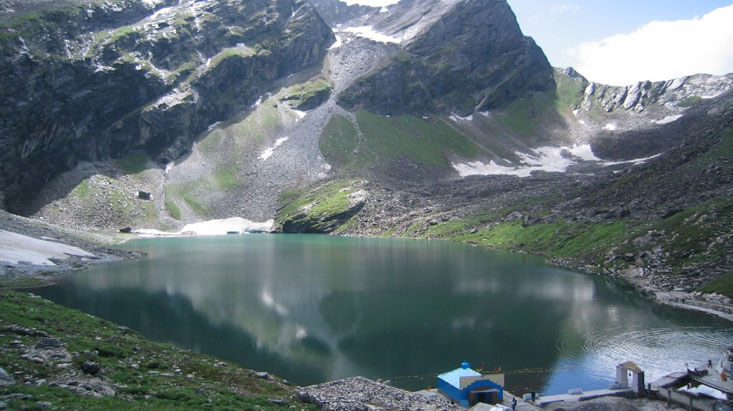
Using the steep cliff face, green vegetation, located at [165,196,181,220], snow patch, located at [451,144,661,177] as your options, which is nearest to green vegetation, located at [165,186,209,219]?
green vegetation, located at [165,196,181,220]

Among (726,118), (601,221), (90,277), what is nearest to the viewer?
(90,277)

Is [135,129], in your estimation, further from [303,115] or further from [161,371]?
[161,371]

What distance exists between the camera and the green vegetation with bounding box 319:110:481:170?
171 meters

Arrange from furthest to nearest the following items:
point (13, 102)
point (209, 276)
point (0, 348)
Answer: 1. point (13, 102)
2. point (209, 276)
3. point (0, 348)

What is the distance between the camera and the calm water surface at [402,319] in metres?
29.9

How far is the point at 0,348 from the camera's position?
1614 cm

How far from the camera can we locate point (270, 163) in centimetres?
16312

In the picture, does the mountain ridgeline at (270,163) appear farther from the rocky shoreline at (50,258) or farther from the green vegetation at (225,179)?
the rocky shoreline at (50,258)

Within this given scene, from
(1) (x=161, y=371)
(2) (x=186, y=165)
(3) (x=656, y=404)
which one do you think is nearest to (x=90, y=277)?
(1) (x=161, y=371)

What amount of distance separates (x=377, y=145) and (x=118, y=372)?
166250mm

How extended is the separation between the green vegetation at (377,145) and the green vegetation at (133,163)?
61335 mm

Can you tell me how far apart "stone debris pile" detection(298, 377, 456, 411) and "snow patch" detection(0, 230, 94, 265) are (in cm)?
4902

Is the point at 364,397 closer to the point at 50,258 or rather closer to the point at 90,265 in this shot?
the point at 50,258

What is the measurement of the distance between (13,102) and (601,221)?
137 meters
